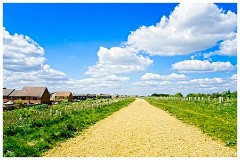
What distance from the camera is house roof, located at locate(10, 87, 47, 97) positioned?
279 ft

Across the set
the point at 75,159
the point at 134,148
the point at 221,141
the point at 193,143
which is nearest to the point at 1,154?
the point at 75,159

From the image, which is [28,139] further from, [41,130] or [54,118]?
[54,118]

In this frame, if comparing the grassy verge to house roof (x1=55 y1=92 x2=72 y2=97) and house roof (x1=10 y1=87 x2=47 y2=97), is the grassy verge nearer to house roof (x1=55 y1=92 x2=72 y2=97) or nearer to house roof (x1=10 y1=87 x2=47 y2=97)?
house roof (x1=10 y1=87 x2=47 y2=97)

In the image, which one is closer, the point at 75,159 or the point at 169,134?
the point at 75,159

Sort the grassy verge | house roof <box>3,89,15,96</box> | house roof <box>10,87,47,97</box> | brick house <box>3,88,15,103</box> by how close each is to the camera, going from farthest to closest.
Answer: house roof <box>3,89,15,96</box> → brick house <box>3,88,15,103</box> → house roof <box>10,87,47,97</box> → the grassy verge

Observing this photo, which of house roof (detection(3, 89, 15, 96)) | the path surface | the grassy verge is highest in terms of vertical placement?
house roof (detection(3, 89, 15, 96))

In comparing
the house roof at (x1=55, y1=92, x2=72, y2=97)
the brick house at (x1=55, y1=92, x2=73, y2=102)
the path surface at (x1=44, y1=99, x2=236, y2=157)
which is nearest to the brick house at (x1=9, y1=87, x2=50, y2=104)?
the brick house at (x1=55, y1=92, x2=73, y2=102)

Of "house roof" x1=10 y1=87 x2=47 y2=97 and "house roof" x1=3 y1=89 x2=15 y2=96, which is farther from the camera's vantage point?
"house roof" x1=3 y1=89 x2=15 y2=96

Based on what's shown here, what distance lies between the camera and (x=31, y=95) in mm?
85062

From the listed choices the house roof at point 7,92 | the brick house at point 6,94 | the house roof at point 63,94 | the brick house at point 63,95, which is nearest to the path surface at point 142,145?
the brick house at point 6,94

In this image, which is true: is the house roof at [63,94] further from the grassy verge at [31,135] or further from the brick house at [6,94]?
the grassy verge at [31,135]

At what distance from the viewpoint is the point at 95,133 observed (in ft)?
52.2

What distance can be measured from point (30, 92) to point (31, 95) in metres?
1.20

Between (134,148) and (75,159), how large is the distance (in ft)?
8.47
